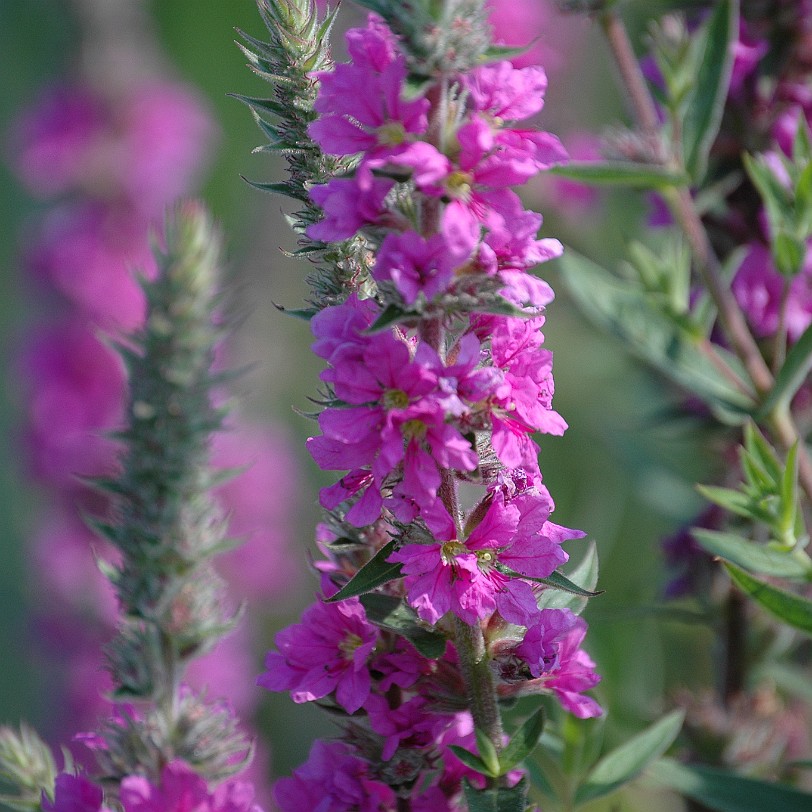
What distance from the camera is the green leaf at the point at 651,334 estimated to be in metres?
1.63

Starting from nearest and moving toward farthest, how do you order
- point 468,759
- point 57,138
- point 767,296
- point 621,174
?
point 468,759 < point 621,174 < point 767,296 < point 57,138

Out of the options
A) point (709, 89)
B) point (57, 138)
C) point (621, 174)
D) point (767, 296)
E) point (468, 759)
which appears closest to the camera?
point (468, 759)

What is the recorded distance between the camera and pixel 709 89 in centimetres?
162

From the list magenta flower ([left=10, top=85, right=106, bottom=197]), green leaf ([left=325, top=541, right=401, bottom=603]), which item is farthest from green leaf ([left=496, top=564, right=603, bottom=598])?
magenta flower ([left=10, top=85, right=106, bottom=197])

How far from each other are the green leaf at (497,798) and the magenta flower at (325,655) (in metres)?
0.14

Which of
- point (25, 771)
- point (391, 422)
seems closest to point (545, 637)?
point (391, 422)

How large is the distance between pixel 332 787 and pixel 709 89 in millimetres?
1188

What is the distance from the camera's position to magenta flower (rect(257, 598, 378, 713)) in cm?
103

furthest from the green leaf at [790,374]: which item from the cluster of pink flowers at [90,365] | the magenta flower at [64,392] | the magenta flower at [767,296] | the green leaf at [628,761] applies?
the magenta flower at [64,392]

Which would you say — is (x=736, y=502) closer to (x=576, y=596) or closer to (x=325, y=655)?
(x=576, y=596)

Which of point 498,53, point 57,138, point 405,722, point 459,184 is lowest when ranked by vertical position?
point 405,722

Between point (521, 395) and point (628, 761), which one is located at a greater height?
point (521, 395)

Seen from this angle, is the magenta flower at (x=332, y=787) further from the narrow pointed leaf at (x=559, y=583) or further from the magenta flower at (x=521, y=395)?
the magenta flower at (x=521, y=395)

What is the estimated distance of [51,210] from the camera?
11.5 ft
